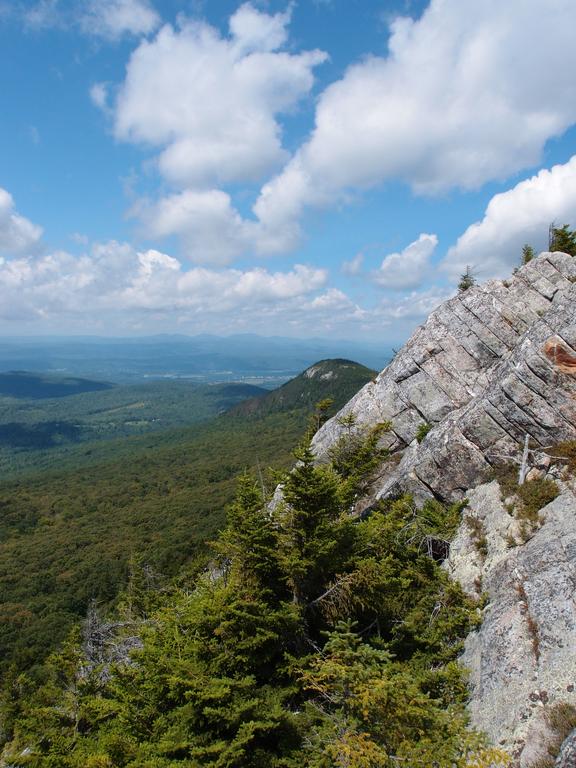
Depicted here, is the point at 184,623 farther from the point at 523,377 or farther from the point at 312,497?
the point at 523,377

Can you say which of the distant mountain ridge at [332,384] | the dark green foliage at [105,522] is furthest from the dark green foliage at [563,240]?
the distant mountain ridge at [332,384]

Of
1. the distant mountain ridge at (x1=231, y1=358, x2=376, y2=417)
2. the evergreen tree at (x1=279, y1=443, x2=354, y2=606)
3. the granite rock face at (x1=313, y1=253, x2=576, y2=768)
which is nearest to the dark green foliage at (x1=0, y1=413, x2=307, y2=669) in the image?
the distant mountain ridge at (x1=231, y1=358, x2=376, y2=417)

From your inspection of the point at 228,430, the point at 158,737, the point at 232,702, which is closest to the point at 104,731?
the point at 158,737

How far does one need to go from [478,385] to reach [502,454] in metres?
9.86

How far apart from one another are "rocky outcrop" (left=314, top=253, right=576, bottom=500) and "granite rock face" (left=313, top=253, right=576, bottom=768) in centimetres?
7

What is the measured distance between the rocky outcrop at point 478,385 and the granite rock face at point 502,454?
7 centimetres

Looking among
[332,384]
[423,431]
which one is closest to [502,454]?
[423,431]

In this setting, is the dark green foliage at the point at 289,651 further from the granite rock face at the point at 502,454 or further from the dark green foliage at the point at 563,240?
the dark green foliage at the point at 563,240

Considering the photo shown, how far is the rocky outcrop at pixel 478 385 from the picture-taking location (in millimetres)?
18203

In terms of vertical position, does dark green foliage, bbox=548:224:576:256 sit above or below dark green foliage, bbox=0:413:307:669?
above

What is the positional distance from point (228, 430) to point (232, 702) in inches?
7034

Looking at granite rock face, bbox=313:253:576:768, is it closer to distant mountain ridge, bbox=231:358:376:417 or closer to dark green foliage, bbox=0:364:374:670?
dark green foliage, bbox=0:364:374:670

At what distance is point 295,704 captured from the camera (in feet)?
45.1

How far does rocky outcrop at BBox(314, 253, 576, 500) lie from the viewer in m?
18.2
